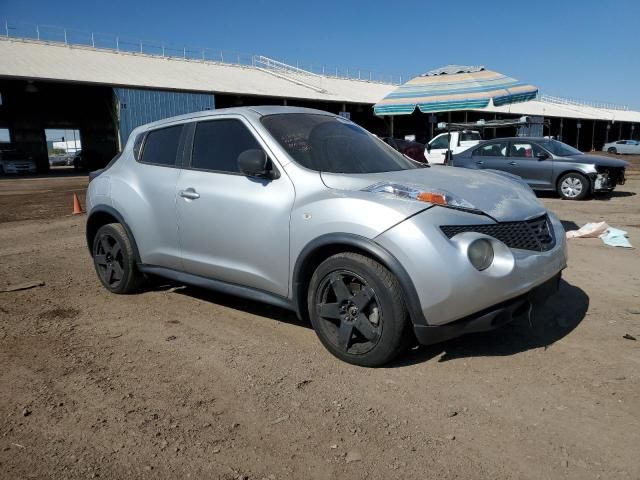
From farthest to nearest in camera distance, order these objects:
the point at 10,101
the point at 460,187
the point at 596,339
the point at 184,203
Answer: the point at 10,101, the point at 184,203, the point at 596,339, the point at 460,187

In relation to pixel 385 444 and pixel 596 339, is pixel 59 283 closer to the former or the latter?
pixel 385 444

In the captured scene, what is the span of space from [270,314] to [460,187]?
1.93 m

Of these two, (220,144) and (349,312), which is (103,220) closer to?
(220,144)

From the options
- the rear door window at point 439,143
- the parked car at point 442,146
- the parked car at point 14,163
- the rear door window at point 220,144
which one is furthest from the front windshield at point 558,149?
the parked car at point 14,163

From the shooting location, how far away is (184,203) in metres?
4.05

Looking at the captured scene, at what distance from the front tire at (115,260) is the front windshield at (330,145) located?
1915 millimetres

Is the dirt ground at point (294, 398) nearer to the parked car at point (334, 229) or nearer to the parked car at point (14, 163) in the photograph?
the parked car at point (334, 229)

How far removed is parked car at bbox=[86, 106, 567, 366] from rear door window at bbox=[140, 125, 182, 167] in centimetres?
1

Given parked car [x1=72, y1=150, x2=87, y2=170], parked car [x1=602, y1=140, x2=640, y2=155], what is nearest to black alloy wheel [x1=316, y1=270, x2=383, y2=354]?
parked car [x1=72, y1=150, x2=87, y2=170]

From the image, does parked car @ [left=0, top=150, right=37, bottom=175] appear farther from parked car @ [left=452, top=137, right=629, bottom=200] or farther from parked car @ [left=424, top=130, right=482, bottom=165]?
parked car @ [left=452, top=137, right=629, bottom=200]

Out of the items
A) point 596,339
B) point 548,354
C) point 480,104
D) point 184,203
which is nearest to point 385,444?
point 548,354

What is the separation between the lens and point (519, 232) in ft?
10.3

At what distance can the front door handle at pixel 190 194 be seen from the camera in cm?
395

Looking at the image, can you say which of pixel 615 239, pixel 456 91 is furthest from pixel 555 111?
pixel 615 239
